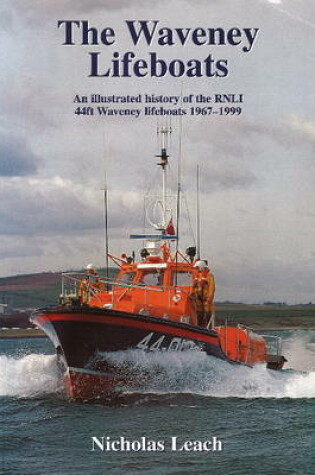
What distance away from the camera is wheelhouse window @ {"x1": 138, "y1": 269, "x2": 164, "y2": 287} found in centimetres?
1773

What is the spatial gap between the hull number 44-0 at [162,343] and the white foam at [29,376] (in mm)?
3600

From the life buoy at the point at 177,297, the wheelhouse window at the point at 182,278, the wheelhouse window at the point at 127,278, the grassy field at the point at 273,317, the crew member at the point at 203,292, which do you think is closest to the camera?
the life buoy at the point at 177,297

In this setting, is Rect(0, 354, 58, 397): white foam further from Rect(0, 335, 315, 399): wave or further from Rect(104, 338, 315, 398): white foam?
Rect(104, 338, 315, 398): white foam

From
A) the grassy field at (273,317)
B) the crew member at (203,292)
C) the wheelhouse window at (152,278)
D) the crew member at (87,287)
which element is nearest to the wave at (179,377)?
the crew member at (203,292)

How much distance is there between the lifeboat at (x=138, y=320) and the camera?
1500 centimetres

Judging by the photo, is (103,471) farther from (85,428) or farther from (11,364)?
(11,364)

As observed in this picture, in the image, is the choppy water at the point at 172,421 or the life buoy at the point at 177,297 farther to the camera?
the life buoy at the point at 177,297

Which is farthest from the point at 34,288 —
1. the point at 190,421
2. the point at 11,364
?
the point at 190,421

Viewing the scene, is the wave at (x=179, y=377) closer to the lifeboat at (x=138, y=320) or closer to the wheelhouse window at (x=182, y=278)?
the lifeboat at (x=138, y=320)

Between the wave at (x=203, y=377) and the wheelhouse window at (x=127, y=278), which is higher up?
the wheelhouse window at (x=127, y=278)

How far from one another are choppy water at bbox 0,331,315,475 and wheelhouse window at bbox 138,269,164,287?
2.44 metres

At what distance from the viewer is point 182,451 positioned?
39.3ft

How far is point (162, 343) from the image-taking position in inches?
603

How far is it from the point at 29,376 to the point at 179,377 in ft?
17.5
